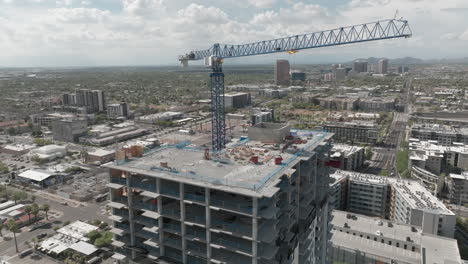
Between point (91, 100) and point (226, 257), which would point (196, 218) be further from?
point (91, 100)

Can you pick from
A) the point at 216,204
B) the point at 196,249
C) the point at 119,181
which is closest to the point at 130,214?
the point at 119,181

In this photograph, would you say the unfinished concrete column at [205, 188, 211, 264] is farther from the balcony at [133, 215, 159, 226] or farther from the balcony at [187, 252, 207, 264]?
the balcony at [133, 215, 159, 226]

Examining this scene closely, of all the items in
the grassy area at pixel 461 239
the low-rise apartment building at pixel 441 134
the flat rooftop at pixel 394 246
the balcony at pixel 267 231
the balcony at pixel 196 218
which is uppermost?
the balcony at pixel 196 218

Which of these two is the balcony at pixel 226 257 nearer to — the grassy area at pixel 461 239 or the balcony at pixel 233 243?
the balcony at pixel 233 243

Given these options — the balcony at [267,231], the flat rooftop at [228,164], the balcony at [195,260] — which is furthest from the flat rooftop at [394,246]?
the balcony at [195,260]

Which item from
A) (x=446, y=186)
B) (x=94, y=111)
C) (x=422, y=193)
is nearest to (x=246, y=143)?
(x=422, y=193)

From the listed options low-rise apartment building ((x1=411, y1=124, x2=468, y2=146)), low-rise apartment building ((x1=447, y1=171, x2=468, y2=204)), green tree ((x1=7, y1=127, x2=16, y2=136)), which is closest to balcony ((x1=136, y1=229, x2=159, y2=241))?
low-rise apartment building ((x1=447, y1=171, x2=468, y2=204))
